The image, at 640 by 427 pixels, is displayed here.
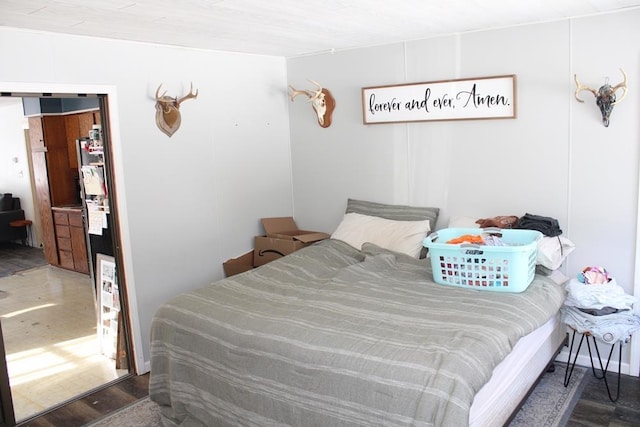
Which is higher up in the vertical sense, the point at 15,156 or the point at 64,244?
the point at 15,156

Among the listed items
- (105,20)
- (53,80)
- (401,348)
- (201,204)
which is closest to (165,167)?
(201,204)

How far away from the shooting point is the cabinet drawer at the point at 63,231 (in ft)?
22.0

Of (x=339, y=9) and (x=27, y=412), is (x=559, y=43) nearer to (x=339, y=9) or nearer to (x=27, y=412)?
(x=339, y=9)

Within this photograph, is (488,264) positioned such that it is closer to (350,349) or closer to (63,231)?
(350,349)

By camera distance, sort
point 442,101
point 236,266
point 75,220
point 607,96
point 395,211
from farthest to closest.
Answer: point 75,220, point 236,266, point 395,211, point 442,101, point 607,96

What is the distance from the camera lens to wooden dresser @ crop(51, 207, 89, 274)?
257 inches

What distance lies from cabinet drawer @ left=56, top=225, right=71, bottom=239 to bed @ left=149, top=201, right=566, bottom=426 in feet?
13.2

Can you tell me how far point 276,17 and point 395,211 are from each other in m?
1.84

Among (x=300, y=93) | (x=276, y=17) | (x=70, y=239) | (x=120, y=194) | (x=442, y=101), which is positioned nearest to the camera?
(x=276, y=17)

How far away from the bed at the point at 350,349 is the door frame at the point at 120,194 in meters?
0.70

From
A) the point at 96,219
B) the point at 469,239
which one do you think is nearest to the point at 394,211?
the point at 469,239

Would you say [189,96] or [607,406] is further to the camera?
[189,96]

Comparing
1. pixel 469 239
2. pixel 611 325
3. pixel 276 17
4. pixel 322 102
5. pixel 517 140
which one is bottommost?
pixel 611 325

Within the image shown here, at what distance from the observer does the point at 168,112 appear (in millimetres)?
3836
